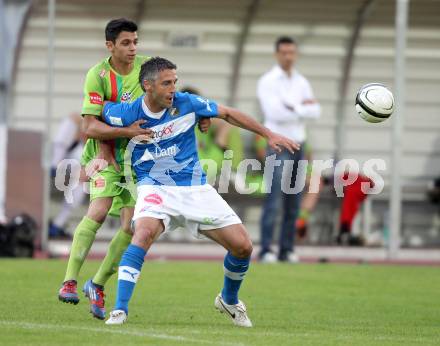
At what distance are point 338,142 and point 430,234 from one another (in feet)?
7.09

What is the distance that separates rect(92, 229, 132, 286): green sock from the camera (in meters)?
9.90

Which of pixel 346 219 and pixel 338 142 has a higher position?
pixel 338 142

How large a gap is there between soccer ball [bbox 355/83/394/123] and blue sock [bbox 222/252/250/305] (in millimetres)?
1664

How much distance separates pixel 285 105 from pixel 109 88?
682 cm

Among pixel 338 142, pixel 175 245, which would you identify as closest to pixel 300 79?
pixel 175 245

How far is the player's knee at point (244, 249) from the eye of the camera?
9.17m

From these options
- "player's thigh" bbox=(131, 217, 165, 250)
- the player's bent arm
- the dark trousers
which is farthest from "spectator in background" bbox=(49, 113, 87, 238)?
"player's thigh" bbox=(131, 217, 165, 250)

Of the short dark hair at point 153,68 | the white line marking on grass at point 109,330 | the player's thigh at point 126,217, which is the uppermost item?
the short dark hair at point 153,68

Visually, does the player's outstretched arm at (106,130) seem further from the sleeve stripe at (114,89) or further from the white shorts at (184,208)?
the white shorts at (184,208)

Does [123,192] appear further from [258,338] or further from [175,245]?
[175,245]

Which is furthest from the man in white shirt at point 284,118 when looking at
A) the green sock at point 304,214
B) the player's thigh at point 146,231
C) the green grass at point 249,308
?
the player's thigh at point 146,231

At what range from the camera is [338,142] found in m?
21.9

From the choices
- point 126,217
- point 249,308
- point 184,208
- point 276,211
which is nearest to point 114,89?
point 126,217

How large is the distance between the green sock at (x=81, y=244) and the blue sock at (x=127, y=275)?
1091 mm
